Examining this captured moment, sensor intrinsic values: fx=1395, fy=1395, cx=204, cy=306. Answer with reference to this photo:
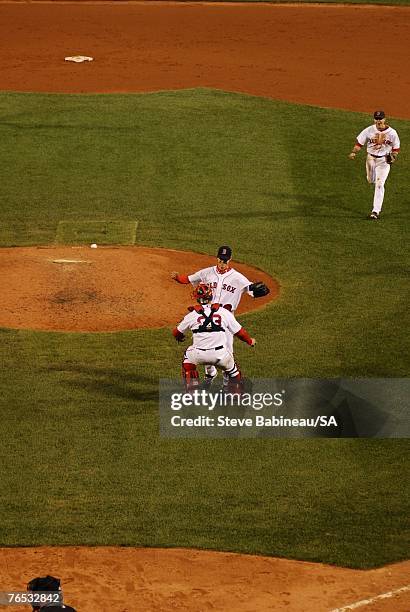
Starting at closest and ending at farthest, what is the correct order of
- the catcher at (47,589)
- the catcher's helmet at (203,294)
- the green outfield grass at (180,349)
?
the catcher at (47,589), the green outfield grass at (180,349), the catcher's helmet at (203,294)

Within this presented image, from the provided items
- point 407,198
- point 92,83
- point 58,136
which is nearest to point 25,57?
point 92,83

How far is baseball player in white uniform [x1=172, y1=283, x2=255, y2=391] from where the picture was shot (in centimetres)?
1761

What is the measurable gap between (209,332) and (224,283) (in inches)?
65.3

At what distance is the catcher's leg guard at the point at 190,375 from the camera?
59.1 feet

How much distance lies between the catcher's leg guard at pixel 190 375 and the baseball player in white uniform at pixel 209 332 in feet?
0.07

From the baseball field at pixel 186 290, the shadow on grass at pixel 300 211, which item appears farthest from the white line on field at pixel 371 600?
the shadow on grass at pixel 300 211

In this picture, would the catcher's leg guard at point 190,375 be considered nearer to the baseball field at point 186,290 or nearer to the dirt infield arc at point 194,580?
the baseball field at point 186,290

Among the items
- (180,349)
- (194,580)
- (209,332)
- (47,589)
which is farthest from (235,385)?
(47,589)

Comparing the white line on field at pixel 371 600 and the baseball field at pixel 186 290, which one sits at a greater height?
the baseball field at pixel 186 290

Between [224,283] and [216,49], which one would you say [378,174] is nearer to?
[224,283]

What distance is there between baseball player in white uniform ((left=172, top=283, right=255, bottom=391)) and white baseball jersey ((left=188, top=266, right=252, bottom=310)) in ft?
3.67

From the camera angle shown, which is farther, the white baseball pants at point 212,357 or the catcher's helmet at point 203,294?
the catcher's helmet at point 203,294

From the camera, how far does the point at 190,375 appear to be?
18094 millimetres

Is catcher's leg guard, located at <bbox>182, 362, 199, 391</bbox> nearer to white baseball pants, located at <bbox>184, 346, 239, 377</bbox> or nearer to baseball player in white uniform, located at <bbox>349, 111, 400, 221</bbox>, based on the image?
white baseball pants, located at <bbox>184, 346, 239, 377</bbox>
